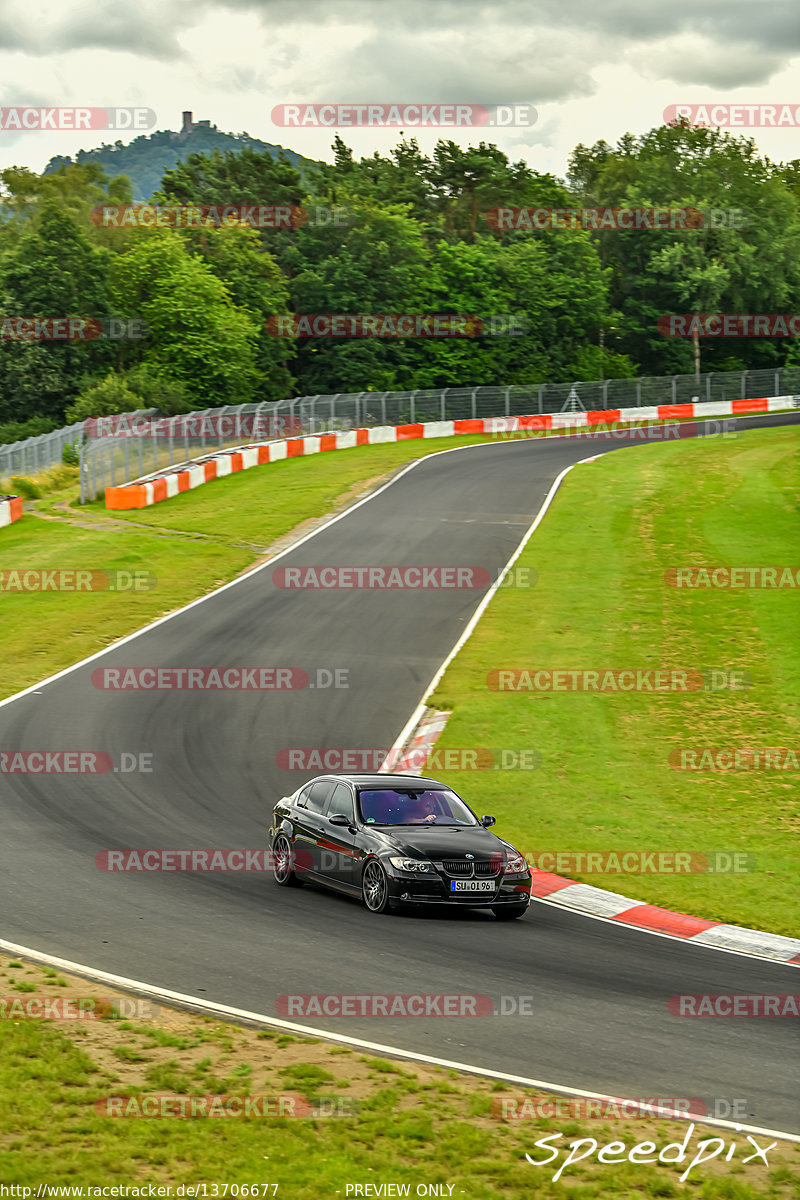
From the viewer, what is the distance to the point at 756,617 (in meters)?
27.9

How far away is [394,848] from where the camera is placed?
1345 cm

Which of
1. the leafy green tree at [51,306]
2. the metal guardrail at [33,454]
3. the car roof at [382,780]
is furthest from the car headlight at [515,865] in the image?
the leafy green tree at [51,306]

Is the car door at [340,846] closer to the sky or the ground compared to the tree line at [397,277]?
closer to the ground

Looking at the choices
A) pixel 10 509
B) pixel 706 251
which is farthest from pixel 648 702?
pixel 706 251

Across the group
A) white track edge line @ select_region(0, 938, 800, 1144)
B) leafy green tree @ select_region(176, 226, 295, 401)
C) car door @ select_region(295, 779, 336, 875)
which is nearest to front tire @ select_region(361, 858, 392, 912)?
car door @ select_region(295, 779, 336, 875)

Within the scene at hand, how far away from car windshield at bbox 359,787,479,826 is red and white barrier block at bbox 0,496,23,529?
28.8m

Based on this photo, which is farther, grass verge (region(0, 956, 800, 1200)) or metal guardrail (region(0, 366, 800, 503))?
metal guardrail (region(0, 366, 800, 503))

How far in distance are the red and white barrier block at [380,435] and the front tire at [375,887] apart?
31830mm

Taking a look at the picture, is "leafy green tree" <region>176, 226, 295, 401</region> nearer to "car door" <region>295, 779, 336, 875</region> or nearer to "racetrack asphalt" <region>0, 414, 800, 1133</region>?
"racetrack asphalt" <region>0, 414, 800, 1133</region>

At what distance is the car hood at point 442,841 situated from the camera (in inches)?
530

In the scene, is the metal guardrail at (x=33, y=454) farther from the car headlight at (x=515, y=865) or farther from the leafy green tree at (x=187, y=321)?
the car headlight at (x=515, y=865)

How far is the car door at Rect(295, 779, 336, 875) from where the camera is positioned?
14.4 meters

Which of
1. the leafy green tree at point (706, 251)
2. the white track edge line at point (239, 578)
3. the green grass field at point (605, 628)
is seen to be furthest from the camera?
the leafy green tree at point (706, 251)

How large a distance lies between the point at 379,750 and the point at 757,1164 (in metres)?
13.0
